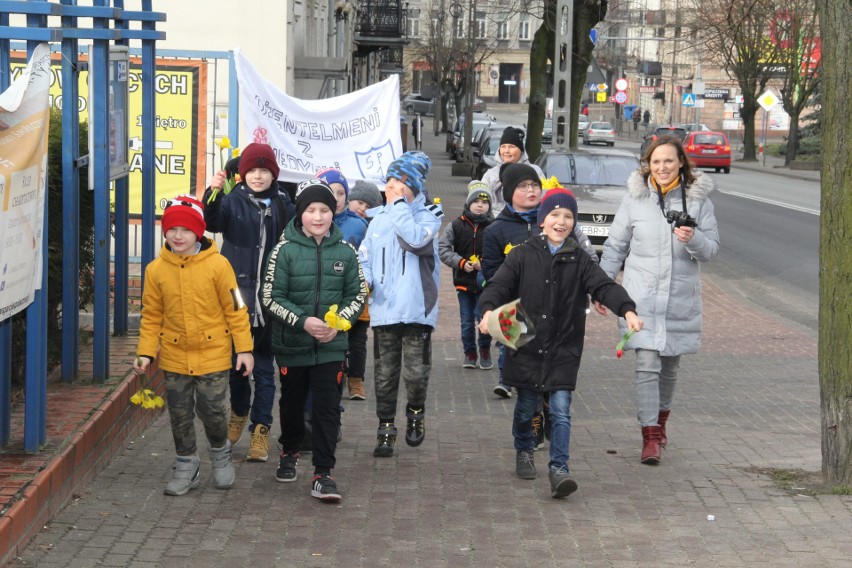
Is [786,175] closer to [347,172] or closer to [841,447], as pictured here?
[347,172]

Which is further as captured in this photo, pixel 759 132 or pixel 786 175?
pixel 759 132

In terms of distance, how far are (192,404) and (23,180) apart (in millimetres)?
1391

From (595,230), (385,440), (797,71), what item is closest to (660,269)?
(385,440)

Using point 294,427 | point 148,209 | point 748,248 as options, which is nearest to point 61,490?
point 294,427

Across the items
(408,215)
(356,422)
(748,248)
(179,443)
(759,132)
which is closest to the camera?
(179,443)

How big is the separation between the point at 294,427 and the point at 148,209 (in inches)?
109

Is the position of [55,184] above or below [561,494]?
→ above

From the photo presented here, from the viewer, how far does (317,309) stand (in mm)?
6473

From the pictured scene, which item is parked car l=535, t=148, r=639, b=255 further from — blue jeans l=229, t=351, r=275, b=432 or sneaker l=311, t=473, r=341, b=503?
sneaker l=311, t=473, r=341, b=503

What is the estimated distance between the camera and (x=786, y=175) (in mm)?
49219

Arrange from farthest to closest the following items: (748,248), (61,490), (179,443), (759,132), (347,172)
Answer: (759,132) < (748,248) < (347,172) < (179,443) < (61,490)

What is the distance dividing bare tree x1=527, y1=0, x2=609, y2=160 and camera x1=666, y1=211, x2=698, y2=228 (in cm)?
1919

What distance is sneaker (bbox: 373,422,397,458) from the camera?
7.41 metres

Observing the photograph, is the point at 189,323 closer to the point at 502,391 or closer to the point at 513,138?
the point at 502,391
